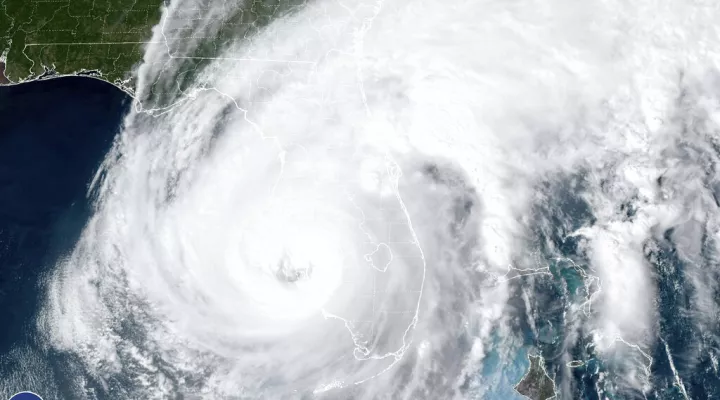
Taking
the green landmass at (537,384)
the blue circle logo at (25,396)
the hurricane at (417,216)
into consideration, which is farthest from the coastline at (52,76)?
the green landmass at (537,384)

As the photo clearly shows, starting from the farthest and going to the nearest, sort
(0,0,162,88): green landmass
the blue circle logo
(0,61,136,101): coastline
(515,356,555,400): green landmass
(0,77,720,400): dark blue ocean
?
(0,0,162,88): green landmass < (0,61,136,101): coastline < the blue circle logo < (515,356,555,400): green landmass < (0,77,720,400): dark blue ocean

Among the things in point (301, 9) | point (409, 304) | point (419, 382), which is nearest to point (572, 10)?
point (301, 9)

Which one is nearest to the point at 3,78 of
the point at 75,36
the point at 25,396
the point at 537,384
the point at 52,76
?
the point at 52,76

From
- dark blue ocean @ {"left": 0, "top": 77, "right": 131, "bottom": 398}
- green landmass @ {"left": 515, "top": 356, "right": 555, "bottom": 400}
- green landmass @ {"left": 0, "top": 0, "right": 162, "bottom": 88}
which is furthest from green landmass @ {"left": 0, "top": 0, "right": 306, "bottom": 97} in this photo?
green landmass @ {"left": 515, "top": 356, "right": 555, "bottom": 400}

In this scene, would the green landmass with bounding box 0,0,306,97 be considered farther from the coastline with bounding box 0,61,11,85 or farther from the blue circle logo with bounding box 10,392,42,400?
the blue circle logo with bounding box 10,392,42,400

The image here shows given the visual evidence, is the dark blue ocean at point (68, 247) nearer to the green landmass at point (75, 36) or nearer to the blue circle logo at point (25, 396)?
the blue circle logo at point (25, 396)

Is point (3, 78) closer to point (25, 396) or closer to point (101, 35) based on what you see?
point (101, 35)

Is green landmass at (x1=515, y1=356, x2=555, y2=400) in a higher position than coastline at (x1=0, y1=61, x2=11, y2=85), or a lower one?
lower
